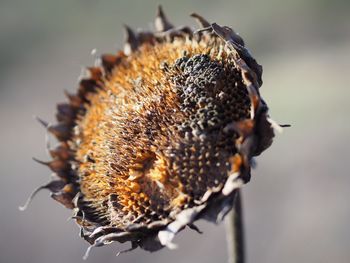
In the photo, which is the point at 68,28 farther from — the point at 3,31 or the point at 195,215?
the point at 195,215

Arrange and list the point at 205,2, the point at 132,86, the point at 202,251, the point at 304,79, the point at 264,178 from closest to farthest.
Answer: the point at 132,86 < the point at 202,251 < the point at 264,178 < the point at 304,79 < the point at 205,2

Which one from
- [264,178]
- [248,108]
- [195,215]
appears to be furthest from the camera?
[264,178]

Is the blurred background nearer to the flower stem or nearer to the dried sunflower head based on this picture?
the dried sunflower head

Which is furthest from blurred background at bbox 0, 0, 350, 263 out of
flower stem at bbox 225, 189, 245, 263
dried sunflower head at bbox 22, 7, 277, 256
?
flower stem at bbox 225, 189, 245, 263

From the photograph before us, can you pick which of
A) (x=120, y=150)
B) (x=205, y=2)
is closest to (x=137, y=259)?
(x=120, y=150)

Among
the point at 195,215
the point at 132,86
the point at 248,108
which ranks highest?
the point at 132,86

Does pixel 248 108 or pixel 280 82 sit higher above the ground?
pixel 248 108

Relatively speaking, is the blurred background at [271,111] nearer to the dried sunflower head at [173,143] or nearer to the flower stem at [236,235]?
the dried sunflower head at [173,143]
